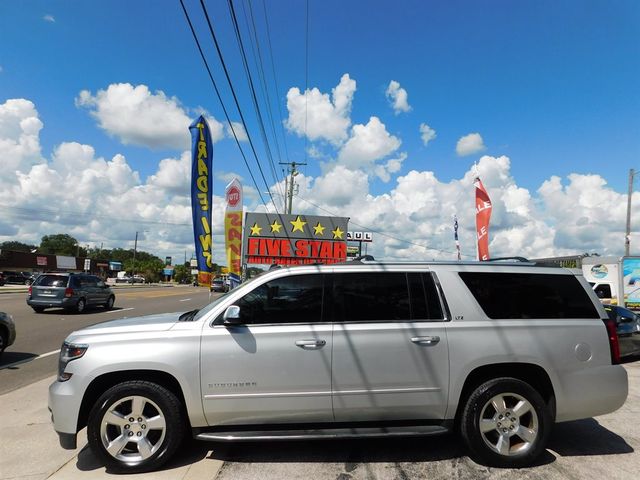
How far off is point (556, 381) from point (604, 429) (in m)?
1.69

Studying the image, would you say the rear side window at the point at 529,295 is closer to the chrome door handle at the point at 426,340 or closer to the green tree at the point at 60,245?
the chrome door handle at the point at 426,340

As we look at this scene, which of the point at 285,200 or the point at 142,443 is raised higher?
the point at 285,200

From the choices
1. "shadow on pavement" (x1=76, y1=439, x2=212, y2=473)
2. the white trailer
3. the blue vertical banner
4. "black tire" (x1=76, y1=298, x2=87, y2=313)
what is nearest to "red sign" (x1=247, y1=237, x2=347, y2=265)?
"black tire" (x1=76, y1=298, x2=87, y2=313)

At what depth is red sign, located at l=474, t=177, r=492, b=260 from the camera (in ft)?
42.2

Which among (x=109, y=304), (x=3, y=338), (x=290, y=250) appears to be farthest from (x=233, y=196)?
(x=109, y=304)

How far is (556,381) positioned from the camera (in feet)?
13.5

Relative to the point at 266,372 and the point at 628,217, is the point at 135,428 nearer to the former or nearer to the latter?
the point at 266,372

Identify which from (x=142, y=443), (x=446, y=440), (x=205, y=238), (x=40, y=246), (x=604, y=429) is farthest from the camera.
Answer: (x=40, y=246)

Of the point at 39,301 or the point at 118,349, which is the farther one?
the point at 39,301

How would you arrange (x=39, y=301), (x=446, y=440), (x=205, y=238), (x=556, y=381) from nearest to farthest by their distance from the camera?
(x=556, y=381) → (x=446, y=440) → (x=205, y=238) → (x=39, y=301)

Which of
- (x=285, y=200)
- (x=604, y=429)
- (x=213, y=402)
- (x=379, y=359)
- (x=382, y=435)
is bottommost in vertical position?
(x=604, y=429)

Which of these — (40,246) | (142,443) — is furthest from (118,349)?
(40,246)

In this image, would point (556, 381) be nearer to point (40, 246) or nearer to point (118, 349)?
point (118, 349)

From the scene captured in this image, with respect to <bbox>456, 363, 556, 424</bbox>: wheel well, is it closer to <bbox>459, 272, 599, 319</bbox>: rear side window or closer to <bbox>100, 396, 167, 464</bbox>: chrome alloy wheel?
<bbox>459, 272, 599, 319</bbox>: rear side window
